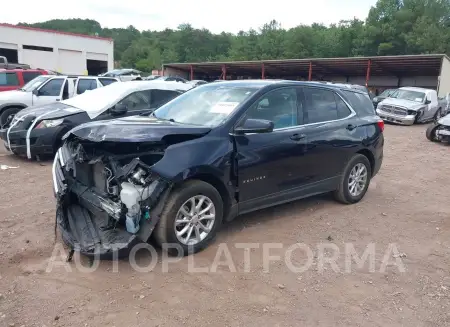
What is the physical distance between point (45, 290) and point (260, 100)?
2851 millimetres

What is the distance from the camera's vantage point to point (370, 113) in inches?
233

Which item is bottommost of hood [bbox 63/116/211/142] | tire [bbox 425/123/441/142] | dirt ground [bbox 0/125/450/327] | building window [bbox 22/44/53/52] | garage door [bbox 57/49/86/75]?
dirt ground [bbox 0/125/450/327]

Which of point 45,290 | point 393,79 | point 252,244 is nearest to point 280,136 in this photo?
point 252,244

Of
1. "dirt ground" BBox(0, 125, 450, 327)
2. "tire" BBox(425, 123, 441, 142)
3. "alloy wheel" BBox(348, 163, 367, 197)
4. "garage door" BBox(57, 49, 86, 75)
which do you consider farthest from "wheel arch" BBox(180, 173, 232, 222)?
"garage door" BBox(57, 49, 86, 75)

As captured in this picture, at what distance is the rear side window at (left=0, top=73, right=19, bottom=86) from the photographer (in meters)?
12.4

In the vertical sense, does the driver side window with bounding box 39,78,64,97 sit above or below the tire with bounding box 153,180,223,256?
above

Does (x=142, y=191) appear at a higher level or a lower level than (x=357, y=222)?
higher

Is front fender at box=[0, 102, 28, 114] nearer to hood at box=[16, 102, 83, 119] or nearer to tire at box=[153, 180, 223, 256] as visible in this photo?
hood at box=[16, 102, 83, 119]

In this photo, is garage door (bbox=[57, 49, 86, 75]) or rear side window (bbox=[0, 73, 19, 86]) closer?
rear side window (bbox=[0, 73, 19, 86])

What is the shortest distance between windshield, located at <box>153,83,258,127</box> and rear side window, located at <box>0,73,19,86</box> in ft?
32.0

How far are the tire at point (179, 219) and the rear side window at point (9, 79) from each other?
11192mm

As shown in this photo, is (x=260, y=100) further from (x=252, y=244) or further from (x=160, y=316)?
(x=160, y=316)

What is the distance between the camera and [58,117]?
7.34m

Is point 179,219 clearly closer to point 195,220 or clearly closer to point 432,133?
point 195,220
